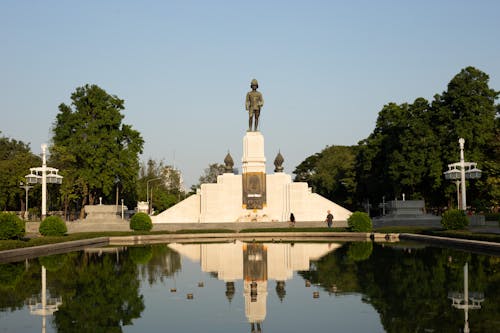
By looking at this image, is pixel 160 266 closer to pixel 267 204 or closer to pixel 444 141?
pixel 267 204

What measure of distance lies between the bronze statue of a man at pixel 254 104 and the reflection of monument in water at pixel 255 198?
0.12 metres

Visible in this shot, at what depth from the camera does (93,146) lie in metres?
54.0

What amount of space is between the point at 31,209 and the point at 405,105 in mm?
38181

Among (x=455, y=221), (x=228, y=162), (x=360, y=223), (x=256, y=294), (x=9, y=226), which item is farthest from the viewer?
(x=228, y=162)

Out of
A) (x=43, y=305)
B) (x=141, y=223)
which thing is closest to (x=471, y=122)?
(x=141, y=223)

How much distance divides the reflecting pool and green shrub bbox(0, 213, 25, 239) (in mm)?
4826

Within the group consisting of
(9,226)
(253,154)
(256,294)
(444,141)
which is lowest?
(256,294)

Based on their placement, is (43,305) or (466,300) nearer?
(466,300)

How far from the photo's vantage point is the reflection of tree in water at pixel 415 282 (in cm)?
1108

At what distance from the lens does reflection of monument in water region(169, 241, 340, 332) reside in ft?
45.2

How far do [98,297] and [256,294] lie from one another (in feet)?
11.9

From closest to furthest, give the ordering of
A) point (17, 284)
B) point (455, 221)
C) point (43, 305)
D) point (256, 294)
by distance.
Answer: point (43, 305) → point (256, 294) → point (17, 284) → point (455, 221)

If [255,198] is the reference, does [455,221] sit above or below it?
below

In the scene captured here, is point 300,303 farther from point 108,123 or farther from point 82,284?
point 108,123
